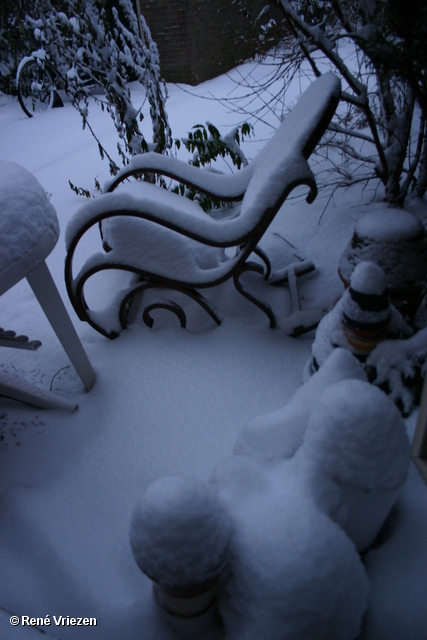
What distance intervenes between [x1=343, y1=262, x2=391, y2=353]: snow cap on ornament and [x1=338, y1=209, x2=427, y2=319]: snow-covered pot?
348 millimetres

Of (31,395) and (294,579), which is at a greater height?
(294,579)

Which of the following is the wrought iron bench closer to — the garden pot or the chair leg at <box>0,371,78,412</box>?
the chair leg at <box>0,371,78,412</box>

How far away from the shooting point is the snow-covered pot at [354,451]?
0.78 m

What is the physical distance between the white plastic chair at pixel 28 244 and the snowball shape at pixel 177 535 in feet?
2.76

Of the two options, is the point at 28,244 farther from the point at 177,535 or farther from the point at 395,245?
the point at 395,245

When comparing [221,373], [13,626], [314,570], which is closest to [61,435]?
[221,373]

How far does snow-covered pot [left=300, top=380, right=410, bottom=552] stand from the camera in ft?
2.57

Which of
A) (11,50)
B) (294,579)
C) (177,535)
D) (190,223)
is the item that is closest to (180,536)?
(177,535)

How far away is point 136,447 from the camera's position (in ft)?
5.11

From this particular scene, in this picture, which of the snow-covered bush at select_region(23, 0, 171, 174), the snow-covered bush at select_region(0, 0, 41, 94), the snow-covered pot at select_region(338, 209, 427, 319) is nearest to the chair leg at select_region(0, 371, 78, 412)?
the snow-covered pot at select_region(338, 209, 427, 319)

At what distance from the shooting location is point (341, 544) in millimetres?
765

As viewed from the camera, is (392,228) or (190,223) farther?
(190,223)

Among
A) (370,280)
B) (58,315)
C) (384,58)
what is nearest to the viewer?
(370,280)

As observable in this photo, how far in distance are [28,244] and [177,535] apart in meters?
0.99
